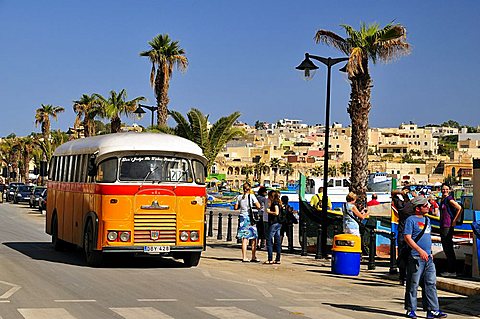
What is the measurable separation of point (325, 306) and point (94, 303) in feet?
12.6

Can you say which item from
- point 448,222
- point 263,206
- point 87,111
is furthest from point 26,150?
point 448,222

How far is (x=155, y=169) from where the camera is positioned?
19234 mm

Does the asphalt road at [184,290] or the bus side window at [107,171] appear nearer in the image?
the asphalt road at [184,290]

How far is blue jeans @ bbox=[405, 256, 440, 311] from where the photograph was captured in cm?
1252

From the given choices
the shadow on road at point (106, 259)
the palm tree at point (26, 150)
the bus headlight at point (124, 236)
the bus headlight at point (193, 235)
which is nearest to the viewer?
the bus headlight at point (124, 236)

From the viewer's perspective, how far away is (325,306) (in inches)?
547

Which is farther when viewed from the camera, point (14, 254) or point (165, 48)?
point (165, 48)

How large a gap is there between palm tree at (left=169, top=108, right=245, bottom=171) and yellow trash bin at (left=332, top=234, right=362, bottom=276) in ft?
68.8

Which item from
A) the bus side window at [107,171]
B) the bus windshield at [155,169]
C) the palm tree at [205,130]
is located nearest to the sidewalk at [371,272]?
the bus windshield at [155,169]

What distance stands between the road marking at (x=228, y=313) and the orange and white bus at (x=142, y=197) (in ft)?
19.6

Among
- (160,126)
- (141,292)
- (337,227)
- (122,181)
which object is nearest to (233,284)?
(141,292)

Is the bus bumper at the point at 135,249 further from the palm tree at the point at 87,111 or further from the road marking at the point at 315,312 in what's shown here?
the palm tree at the point at 87,111

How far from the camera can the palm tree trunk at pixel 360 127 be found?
2523cm

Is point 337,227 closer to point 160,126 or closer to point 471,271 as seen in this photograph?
point 471,271
